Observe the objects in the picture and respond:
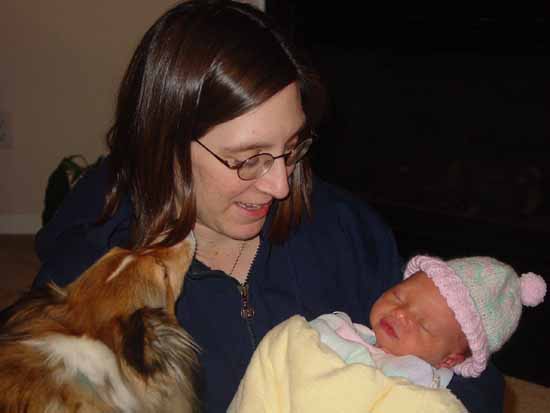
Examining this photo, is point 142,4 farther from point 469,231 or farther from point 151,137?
point 151,137

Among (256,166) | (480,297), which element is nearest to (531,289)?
(480,297)

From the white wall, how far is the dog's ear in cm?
244

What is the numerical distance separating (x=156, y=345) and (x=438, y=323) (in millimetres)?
602

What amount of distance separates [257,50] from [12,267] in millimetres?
2666

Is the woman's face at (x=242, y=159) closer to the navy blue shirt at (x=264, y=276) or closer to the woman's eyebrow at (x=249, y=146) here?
the woman's eyebrow at (x=249, y=146)

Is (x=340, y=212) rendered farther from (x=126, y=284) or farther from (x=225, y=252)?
(x=126, y=284)

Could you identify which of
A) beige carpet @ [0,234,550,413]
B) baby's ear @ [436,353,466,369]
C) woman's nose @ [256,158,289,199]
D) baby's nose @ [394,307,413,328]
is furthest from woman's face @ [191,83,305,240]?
beige carpet @ [0,234,550,413]

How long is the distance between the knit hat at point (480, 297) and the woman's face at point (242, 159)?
1.32 feet

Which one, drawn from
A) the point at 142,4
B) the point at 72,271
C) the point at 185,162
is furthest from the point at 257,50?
the point at 142,4

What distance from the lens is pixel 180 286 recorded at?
1454 millimetres

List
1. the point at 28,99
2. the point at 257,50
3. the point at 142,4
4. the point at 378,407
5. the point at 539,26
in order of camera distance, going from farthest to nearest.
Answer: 1. the point at 28,99
2. the point at 142,4
3. the point at 539,26
4. the point at 257,50
5. the point at 378,407

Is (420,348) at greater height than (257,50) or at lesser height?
lesser

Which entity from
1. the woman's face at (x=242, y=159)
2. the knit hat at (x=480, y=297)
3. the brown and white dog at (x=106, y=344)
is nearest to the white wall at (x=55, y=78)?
the woman's face at (x=242, y=159)

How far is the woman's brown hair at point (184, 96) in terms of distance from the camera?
1332 millimetres
